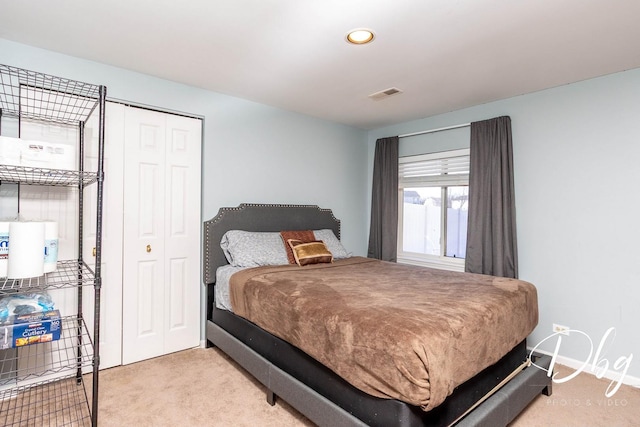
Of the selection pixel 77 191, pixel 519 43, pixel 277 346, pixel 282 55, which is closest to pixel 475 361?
pixel 277 346

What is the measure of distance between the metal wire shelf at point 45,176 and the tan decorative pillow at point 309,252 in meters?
1.68

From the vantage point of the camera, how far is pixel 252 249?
9.99ft

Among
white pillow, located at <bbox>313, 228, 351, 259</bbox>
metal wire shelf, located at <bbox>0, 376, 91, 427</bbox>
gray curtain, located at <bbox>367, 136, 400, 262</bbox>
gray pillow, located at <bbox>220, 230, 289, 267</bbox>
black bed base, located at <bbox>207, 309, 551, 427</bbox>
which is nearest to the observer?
black bed base, located at <bbox>207, 309, 551, 427</bbox>

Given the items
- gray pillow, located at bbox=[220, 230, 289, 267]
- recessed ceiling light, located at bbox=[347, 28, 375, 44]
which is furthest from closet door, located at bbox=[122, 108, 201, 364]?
recessed ceiling light, located at bbox=[347, 28, 375, 44]

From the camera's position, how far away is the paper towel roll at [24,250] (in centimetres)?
165

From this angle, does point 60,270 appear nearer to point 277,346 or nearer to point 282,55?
point 277,346

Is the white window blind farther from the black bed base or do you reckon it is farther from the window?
the black bed base

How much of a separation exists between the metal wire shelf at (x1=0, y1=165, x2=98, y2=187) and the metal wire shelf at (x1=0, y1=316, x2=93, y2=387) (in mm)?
881

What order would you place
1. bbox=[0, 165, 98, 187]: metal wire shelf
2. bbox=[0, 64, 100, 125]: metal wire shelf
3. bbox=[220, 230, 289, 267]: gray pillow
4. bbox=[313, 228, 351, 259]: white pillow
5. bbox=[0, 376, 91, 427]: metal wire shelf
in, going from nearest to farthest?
bbox=[0, 165, 98, 187]: metal wire shelf → bbox=[0, 376, 91, 427]: metal wire shelf → bbox=[0, 64, 100, 125]: metal wire shelf → bbox=[220, 230, 289, 267]: gray pillow → bbox=[313, 228, 351, 259]: white pillow

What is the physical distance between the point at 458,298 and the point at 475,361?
1.33 ft

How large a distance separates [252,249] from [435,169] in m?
2.24

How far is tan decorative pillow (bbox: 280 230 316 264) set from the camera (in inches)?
125

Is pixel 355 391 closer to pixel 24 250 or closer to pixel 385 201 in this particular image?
pixel 24 250

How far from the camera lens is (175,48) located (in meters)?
2.30
